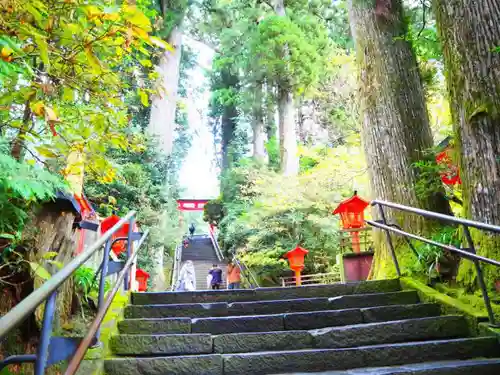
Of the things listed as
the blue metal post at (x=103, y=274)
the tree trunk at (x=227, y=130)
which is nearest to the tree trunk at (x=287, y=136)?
the tree trunk at (x=227, y=130)

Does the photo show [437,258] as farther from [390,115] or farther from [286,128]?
[286,128]

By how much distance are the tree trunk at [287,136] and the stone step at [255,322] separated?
1155cm

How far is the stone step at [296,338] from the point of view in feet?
→ 9.37

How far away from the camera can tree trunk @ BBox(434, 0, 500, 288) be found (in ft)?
10.9

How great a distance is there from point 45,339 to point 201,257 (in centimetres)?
2253

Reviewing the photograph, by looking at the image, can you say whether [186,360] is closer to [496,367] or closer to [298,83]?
[496,367]

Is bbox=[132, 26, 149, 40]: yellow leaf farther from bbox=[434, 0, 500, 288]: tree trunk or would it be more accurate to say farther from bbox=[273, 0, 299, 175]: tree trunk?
bbox=[273, 0, 299, 175]: tree trunk

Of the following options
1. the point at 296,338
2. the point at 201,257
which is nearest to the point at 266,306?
the point at 296,338

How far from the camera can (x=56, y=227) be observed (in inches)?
102

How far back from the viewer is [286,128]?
1532 cm

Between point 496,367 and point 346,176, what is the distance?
8730 millimetres

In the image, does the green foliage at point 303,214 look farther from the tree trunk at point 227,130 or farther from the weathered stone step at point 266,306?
the tree trunk at point 227,130

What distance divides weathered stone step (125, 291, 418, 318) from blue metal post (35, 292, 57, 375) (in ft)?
7.28

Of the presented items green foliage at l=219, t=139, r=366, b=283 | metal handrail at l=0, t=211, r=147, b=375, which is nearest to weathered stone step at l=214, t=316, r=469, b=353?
metal handrail at l=0, t=211, r=147, b=375
